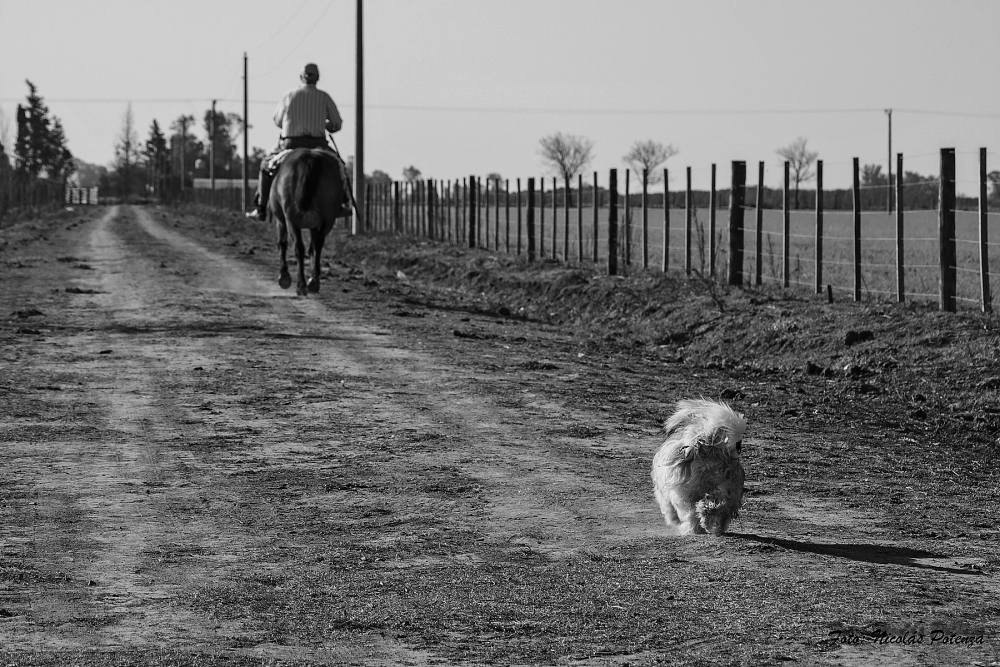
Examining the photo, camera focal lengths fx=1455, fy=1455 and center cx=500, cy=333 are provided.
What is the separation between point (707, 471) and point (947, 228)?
9103 millimetres

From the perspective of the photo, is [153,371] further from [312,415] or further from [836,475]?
[836,475]

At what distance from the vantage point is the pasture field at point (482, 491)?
525 cm

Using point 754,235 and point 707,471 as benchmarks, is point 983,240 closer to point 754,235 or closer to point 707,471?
point 707,471

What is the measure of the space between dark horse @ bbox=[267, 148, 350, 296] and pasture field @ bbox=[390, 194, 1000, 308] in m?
5.17

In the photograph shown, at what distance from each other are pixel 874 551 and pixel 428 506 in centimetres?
220

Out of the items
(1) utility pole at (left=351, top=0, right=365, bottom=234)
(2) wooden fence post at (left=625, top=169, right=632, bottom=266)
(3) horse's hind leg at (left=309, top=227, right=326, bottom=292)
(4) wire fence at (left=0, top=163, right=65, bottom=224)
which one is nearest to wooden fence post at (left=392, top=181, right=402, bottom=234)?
(1) utility pole at (left=351, top=0, right=365, bottom=234)

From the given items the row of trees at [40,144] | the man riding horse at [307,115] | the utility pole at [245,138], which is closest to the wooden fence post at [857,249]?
the man riding horse at [307,115]

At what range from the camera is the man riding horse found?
19.4 m

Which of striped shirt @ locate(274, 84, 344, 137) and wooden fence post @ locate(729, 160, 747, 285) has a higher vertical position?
striped shirt @ locate(274, 84, 344, 137)

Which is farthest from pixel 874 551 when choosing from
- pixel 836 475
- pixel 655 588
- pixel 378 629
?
pixel 378 629

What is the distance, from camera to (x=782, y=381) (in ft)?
42.3

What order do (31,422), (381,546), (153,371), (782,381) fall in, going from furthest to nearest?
(782,381) < (153,371) < (31,422) < (381,546)

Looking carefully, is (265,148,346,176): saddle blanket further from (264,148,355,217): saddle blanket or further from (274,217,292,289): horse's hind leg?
(274,217,292,289): horse's hind leg

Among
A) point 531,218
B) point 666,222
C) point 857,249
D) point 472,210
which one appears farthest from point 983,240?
point 472,210
